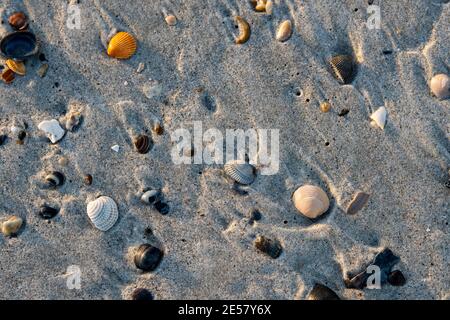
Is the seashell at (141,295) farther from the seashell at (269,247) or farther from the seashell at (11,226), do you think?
the seashell at (11,226)

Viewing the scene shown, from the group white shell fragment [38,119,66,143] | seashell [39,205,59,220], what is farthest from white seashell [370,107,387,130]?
seashell [39,205,59,220]

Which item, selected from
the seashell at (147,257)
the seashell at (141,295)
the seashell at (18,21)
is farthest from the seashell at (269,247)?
the seashell at (18,21)

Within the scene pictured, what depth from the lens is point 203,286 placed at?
4.26 m

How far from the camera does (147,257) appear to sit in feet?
13.8

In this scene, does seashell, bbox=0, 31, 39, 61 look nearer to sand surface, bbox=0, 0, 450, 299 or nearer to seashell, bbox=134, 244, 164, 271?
sand surface, bbox=0, 0, 450, 299

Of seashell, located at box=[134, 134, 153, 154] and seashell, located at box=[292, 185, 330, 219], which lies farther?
seashell, located at box=[134, 134, 153, 154]

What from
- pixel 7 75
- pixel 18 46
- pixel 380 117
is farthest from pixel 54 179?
pixel 380 117

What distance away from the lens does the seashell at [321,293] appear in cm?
415

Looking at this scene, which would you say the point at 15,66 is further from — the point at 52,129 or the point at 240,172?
the point at 240,172

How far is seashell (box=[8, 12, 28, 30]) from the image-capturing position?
14.4ft

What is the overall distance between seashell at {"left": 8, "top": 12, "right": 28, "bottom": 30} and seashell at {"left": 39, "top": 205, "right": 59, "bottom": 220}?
151 cm
